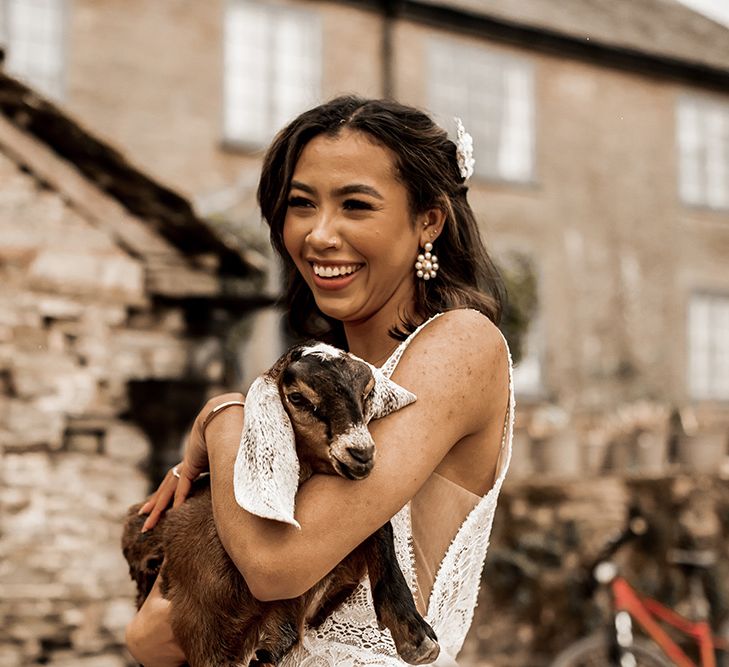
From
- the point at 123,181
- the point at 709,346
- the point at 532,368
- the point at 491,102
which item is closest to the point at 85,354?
the point at 123,181

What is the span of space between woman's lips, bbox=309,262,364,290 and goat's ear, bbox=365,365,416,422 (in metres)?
0.29

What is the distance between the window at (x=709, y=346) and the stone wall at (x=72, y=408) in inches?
489

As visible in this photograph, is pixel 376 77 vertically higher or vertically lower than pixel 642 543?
higher

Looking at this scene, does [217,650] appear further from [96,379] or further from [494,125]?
[494,125]

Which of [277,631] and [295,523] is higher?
[295,523]

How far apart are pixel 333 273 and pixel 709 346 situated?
16601mm

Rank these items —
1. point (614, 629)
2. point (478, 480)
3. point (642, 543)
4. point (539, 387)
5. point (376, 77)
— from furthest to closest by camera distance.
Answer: point (539, 387) → point (376, 77) → point (642, 543) → point (614, 629) → point (478, 480)

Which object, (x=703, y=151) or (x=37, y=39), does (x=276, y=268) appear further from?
(x=703, y=151)

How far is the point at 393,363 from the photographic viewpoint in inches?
83.7

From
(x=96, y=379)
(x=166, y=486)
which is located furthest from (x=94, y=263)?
(x=166, y=486)

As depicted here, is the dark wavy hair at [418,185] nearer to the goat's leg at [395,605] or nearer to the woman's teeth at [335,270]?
the woman's teeth at [335,270]

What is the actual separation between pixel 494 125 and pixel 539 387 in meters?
4.16

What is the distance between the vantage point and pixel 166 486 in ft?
7.82

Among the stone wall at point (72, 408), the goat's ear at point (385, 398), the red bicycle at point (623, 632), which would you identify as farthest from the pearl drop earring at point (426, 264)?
the red bicycle at point (623, 632)
